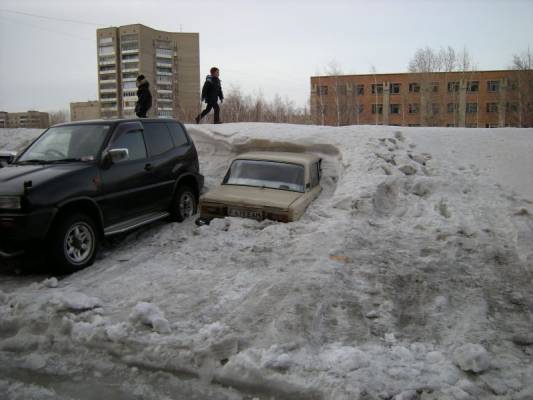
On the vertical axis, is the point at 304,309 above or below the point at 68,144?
below

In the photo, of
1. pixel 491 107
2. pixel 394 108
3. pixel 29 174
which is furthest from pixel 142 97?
pixel 491 107

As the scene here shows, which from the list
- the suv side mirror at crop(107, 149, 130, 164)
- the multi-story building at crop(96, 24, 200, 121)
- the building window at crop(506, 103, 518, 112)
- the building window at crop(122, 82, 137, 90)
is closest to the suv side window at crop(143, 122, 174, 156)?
the suv side mirror at crop(107, 149, 130, 164)

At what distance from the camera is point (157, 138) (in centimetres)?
739

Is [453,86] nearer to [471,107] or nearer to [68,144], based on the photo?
[471,107]

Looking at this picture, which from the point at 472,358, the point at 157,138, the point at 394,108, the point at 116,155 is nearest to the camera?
the point at 472,358

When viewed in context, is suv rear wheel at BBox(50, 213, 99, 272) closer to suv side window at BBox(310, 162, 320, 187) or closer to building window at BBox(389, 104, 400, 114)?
suv side window at BBox(310, 162, 320, 187)

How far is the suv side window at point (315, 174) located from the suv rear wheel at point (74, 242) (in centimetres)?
412

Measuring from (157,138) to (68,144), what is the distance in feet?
4.88

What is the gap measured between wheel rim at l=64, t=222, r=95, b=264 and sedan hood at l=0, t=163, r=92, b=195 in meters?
0.67

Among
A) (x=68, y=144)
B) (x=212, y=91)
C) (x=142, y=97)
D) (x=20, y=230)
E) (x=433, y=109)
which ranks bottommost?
(x=20, y=230)

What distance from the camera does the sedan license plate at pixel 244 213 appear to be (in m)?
7.16

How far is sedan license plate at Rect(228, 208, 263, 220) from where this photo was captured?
23.5 feet

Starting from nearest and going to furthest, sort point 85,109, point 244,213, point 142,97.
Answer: point 244,213, point 142,97, point 85,109

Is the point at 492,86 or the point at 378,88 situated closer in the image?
the point at 492,86
